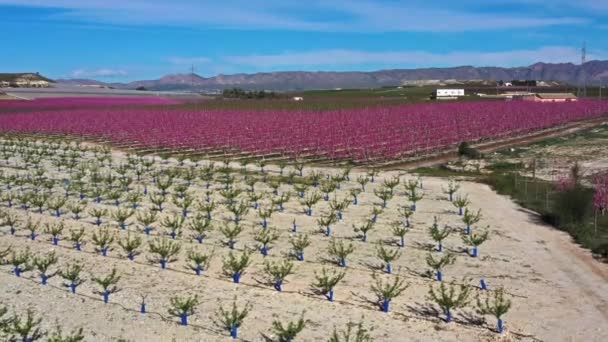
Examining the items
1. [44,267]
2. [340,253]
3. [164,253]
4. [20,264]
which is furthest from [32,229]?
[340,253]

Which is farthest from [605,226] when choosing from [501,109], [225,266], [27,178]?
[501,109]

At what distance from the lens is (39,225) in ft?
56.5

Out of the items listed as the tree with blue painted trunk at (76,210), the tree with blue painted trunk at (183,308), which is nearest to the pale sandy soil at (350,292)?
the tree with blue painted trunk at (183,308)

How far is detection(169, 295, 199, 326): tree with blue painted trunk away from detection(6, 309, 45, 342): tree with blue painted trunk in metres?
2.14

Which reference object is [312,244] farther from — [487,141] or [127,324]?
[487,141]

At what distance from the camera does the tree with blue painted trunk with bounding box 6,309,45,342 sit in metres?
9.09

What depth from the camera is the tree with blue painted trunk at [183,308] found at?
998 cm

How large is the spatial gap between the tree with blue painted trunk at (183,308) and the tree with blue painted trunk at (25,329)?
2.14 metres

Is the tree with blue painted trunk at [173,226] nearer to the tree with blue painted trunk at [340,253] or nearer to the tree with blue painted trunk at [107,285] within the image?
the tree with blue painted trunk at [107,285]

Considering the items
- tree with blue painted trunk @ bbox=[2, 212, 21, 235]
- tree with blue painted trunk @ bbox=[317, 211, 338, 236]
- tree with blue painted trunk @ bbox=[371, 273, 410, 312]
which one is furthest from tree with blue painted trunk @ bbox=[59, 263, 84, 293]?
tree with blue painted trunk @ bbox=[317, 211, 338, 236]

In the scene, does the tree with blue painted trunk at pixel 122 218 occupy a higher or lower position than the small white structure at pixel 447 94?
lower

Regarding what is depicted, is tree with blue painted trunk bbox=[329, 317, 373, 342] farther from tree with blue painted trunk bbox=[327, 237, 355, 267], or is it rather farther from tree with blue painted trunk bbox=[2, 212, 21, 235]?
tree with blue painted trunk bbox=[2, 212, 21, 235]

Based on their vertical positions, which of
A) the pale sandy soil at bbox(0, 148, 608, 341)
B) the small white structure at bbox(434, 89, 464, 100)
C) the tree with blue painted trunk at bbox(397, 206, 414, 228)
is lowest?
the pale sandy soil at bbox(0, 148, 608, 341)

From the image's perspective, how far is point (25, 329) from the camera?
29.8 feet
